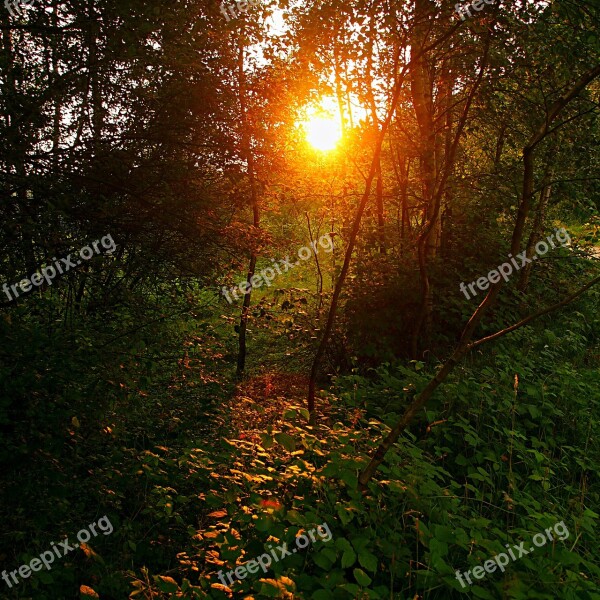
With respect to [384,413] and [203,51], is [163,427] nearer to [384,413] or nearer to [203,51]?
[384,413]

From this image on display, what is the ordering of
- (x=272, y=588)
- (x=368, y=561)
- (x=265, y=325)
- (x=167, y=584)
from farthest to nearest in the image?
(x=265, y=325) → (x=368, y=561) → (x=167, y=584) → (x=272, y=588)

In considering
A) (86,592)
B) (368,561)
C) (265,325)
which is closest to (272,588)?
(368,561)

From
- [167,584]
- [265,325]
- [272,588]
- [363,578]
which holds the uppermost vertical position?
[265,325]

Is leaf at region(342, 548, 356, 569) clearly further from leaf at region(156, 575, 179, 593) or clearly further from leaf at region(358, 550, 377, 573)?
leaf at region(156, 575, 179, 593)

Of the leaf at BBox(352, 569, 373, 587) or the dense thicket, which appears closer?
the leaf at BBox(352, 569, 373, 587)

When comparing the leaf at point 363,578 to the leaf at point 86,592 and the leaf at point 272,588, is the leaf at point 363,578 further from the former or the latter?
the leaf at point 86,592

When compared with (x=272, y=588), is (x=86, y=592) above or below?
above

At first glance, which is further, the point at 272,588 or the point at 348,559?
the point at 348,559

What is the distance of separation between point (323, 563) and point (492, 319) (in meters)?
6.50

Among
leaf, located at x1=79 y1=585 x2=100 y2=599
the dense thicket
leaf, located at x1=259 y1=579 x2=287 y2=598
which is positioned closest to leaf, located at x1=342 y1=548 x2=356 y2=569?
the dense thicket

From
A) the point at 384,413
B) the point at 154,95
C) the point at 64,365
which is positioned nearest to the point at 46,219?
the point at 64,365

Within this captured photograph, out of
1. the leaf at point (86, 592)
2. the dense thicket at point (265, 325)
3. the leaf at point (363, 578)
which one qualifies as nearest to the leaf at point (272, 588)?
the dense thicket at point (265, 325)

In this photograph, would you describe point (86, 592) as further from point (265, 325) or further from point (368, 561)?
point (265, 325)

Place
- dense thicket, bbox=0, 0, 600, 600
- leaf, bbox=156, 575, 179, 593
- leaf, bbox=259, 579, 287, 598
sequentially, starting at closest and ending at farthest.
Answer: leaf, bbox=259, 579, 287, 598 → leaf, bbox=156, 575, 179, 593 → dense thicket, bbox=0, 0, 600, 600
